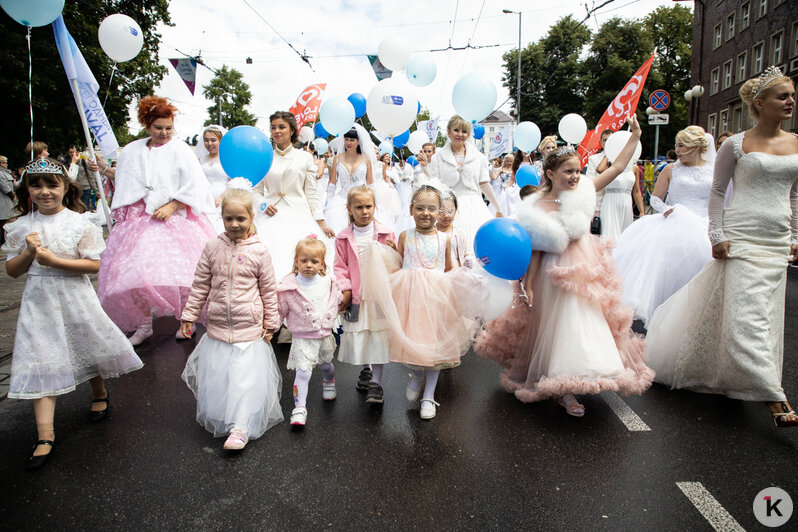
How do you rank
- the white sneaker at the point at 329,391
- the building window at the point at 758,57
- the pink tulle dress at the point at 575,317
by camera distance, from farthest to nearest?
the building window at the point at 758,57
the white sneaker at the point at 329,391
the pink tulle dress at the point at 575,317

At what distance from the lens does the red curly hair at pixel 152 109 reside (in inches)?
177

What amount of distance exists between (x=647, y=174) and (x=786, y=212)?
41.8 ft

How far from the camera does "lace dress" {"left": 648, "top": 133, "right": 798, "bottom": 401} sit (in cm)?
339

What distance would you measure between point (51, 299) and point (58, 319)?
5.3 inches

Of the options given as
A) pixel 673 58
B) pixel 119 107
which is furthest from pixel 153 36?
pixel 673 58

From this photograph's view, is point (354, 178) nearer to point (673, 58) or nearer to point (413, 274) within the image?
point (413, 274)

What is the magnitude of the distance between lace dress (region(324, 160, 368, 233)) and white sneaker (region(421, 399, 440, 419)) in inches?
160

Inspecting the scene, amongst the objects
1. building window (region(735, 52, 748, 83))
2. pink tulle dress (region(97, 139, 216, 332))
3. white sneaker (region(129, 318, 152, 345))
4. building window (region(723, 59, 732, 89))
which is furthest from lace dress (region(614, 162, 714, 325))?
building window (region(723, 59, 732, 89))

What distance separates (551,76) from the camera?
4231 centimetres

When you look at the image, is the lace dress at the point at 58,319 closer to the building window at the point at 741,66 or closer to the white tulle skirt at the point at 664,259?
the white tulle skirt at the point at 664,259

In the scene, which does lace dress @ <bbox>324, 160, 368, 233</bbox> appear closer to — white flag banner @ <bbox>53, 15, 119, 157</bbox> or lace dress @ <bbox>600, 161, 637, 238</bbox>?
white flag banner @ <bbox>53, 15, 119, 157</bbox>

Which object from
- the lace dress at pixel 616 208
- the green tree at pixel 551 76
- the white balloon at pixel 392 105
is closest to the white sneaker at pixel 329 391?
the white balloon at pixel 392 105

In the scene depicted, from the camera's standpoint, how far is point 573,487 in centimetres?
268

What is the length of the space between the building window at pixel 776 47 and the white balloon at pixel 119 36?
2981 cm
